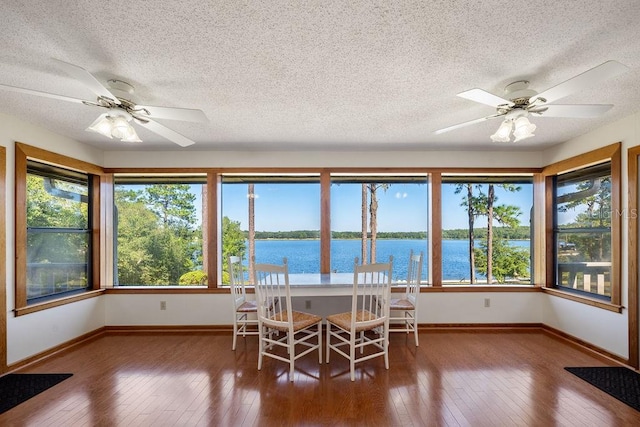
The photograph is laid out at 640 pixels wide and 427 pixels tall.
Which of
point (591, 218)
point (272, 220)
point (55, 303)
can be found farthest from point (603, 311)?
point (55, 303)

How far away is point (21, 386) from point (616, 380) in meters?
5.33

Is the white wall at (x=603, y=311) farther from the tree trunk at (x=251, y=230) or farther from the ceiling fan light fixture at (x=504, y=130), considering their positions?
the tree trunk at (x=251, y=230)

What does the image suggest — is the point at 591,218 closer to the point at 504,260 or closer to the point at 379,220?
the point at 504,260

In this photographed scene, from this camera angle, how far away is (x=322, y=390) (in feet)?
8.61

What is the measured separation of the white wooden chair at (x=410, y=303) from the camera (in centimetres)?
363

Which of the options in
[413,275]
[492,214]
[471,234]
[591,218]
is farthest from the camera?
[471,234]

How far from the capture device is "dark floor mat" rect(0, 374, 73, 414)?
2.48m

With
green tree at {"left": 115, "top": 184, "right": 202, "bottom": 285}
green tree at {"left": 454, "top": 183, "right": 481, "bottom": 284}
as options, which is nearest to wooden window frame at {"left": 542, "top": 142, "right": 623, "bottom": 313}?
green tree at {"left": 454, "top": 183, "right": 481, "bottom": 284}

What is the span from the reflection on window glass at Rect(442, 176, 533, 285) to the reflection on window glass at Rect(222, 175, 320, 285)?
6.40 feet

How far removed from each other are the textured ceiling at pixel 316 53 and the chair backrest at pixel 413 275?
166cm

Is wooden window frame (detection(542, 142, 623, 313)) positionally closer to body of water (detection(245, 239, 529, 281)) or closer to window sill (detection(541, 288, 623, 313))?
window sill (detection(541, 288, 623, 313))

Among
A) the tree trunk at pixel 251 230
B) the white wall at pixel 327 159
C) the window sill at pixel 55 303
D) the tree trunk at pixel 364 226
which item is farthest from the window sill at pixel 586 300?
the window sill at pixel 55 303

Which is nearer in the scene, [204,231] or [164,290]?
[164,290]

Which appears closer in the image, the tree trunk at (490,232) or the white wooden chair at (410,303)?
the white wooden chair at (410,303)
